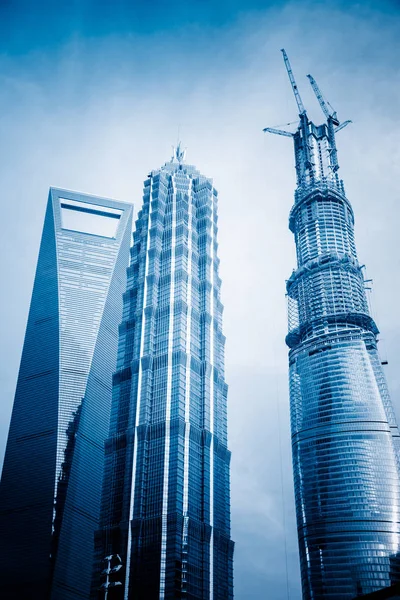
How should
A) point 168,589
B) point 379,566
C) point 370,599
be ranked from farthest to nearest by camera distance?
point 379,566 < point 168,589 < point 370,599

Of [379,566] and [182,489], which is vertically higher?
[182,489]

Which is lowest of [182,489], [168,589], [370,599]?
[370,599]

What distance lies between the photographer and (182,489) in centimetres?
19938

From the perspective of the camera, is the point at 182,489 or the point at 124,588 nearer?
the point at 124,588

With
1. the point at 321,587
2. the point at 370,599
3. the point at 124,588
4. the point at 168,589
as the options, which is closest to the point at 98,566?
the point at 124,588

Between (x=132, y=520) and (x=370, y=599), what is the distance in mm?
143965

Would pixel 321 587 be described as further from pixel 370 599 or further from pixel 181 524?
pixel 370 599

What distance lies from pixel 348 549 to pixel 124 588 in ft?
221

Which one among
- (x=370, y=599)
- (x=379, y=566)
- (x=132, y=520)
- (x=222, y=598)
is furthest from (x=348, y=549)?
(x=370, y=599)

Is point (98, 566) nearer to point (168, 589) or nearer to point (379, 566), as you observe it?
point (168, 589)

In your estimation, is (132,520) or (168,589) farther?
(132,520)

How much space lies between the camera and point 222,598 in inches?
7761

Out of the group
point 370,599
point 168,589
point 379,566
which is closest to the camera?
point 370,599

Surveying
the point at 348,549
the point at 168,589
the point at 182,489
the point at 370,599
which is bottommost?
the point at 370,599
